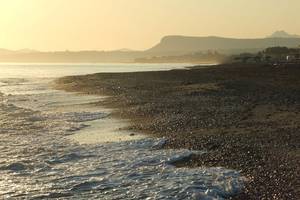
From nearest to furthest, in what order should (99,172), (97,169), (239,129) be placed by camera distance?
1. (99,172)
2. (97,169)
3. (239,129)

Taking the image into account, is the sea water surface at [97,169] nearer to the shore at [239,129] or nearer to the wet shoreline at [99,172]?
the wet shoreline at [99,172]

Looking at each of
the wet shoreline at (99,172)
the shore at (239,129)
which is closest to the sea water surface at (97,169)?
the wet shoreline at (99,172)

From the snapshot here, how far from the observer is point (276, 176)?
11.9 metres

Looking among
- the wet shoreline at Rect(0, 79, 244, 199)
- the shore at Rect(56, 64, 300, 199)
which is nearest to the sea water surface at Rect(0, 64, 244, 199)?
the wet shoreline at Rect(0, 79, 244, 199)

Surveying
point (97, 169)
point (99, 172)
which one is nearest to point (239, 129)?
point (97, 169)

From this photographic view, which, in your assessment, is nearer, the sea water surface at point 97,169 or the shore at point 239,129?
the sea water surface at point 97,169

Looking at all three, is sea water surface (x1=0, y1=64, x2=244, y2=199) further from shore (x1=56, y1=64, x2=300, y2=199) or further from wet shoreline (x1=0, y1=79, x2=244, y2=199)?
shore (x1=56, y1=64, x2=300, y2=199)

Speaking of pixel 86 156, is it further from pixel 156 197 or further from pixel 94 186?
pixel 156 197

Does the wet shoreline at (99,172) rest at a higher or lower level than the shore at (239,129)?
lower

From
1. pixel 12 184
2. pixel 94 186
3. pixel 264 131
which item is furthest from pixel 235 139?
pixel 12 184

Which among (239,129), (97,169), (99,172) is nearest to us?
(99,172)

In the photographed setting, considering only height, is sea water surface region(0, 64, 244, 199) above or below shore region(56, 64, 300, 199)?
below

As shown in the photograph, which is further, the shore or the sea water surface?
the shore

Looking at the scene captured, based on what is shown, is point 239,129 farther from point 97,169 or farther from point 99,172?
point 99,172
